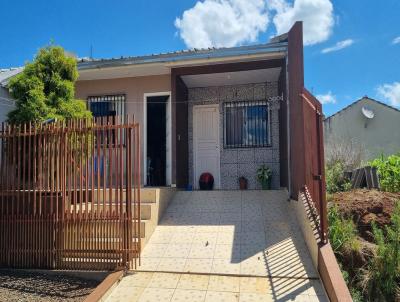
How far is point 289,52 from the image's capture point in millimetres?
8383

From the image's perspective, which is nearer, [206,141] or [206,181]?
[206,181]

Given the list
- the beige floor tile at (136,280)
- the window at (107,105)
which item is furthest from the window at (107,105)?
the beige floor tile at (136,280)

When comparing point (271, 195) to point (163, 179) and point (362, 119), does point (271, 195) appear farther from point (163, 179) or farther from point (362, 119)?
point (362, 119)

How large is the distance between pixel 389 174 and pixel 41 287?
26.1 ft

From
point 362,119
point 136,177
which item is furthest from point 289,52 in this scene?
point 362,119

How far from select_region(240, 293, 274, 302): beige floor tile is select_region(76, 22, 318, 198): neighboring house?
191 inches

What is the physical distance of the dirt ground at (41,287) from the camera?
5.14 m

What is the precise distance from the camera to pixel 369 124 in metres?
22.6

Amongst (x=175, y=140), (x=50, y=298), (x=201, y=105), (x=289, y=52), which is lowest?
(x=50, y=298)

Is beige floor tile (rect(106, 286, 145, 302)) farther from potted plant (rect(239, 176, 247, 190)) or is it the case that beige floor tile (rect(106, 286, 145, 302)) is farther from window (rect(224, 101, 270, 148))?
window (rect(224, 101, 270, 148))

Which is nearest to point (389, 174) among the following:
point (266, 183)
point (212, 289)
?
point (266, 183)

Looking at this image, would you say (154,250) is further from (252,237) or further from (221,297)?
(221,297)

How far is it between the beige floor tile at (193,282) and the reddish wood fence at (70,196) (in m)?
0.96

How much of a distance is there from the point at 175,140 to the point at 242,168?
8.11 ft
